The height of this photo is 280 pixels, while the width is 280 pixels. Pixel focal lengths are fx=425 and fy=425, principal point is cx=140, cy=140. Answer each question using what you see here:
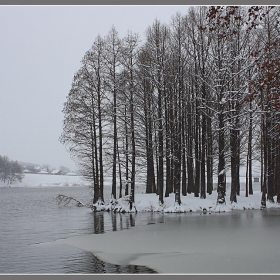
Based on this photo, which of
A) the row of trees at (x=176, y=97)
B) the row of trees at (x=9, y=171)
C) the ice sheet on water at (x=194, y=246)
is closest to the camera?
the ice sheet on water at (x=194, y=246)

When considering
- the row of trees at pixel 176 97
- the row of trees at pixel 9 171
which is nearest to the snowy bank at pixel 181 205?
the row of trees at pixel 176 97

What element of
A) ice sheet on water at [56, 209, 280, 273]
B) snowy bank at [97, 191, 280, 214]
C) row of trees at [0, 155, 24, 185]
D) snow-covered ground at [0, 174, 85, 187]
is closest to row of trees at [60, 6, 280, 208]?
snowy bank at [97, 191, 280, 214]

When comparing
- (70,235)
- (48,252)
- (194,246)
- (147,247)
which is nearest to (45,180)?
(70,235)

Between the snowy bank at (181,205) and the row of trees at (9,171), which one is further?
the row of trees at (9,171)

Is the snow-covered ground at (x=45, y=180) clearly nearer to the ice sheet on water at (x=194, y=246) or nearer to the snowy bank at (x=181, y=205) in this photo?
the snowy bank at (x=181, y=205)

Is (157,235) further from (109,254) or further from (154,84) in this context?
(154,84)

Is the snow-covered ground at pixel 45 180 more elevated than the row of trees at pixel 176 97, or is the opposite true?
the row of trees at pixel 176 97

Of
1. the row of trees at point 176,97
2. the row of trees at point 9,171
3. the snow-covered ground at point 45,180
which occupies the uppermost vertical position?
the row of trees at point 176,97

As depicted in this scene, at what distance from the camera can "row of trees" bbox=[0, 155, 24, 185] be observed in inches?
4754

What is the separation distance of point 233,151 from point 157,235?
1401 cm

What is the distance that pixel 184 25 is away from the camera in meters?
32.6

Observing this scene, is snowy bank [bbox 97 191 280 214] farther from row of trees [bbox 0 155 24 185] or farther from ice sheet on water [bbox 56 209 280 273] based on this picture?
row of trees [bbox 0 155 24 185]

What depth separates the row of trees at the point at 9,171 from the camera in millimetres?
120762

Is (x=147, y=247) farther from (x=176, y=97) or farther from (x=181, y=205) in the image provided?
(x=176, y=97)
